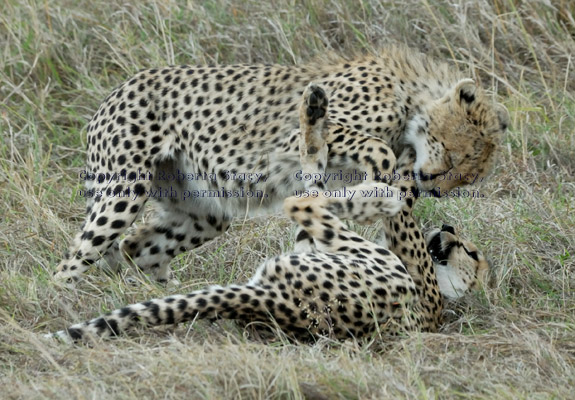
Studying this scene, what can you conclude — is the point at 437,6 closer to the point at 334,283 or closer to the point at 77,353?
the point at 334,283

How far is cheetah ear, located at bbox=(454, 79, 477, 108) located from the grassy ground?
520 millimetres

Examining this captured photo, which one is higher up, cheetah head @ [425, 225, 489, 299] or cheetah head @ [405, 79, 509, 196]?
cheetah head @ [405, 79, 509, 196]

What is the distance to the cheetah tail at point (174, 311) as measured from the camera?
351 cm

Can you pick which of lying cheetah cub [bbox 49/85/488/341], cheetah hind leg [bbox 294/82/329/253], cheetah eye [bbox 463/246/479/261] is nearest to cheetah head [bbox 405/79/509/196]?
lying cheetah cub [bbox 49/85/488/341]

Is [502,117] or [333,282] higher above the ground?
[502,117]

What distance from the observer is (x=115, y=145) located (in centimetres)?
441

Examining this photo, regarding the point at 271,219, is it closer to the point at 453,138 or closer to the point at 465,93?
the point at 453,138

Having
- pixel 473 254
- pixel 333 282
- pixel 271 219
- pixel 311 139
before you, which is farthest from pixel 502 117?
pixel 333 282

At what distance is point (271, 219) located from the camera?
477 centimetres

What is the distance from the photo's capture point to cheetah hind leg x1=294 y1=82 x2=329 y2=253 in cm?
403

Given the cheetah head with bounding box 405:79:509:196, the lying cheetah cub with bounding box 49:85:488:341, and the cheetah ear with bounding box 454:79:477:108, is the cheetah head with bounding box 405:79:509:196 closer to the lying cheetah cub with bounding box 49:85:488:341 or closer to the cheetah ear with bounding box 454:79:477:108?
the cheetah ear with bounding box 454:79:477:108

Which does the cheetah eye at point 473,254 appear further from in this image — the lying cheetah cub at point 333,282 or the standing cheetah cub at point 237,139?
the standing cheetah cub at point 237,139

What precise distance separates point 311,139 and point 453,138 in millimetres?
631

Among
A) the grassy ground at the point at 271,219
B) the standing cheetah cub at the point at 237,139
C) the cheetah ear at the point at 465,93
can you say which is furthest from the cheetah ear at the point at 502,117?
the grassy ground at the point at 271,219
